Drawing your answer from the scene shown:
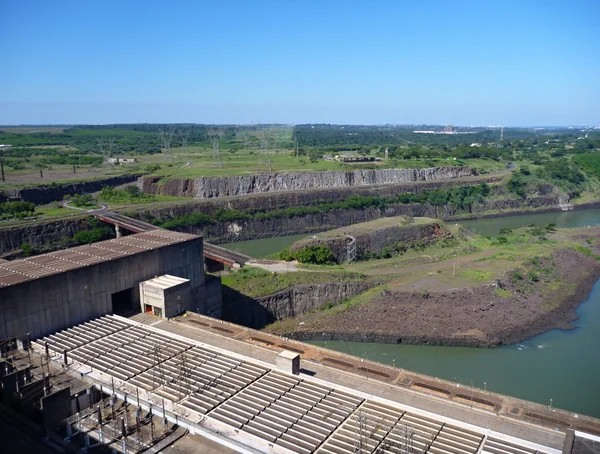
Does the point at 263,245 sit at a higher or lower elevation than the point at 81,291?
lower

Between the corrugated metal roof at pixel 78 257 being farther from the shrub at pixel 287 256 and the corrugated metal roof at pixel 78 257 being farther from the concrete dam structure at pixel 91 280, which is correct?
the shrub at pixel 287 256

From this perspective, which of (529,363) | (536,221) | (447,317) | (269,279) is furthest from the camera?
(536,221)

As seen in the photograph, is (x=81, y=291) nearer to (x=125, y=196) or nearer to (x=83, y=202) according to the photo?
(x=83, y=202)

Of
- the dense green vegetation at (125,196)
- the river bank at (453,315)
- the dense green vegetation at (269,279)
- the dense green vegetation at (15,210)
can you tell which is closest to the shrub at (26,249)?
the dense green vegetation at (15,210)

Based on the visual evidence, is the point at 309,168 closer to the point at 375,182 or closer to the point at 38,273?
the point at 375,182

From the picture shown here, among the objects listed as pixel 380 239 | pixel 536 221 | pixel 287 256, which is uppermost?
pixel 287 256

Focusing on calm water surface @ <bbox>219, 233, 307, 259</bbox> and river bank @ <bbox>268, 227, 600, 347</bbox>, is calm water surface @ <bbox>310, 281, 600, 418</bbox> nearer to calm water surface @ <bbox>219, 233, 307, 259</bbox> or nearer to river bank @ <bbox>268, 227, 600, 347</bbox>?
river bank @ <bbox>268, 227, 600, 347</bbox>

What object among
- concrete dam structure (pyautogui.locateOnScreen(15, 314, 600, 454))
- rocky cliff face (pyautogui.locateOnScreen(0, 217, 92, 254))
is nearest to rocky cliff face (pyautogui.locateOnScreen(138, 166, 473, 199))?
rocky cliff face (pyautogui.locateOnScreen(0, 217, 92, 254))

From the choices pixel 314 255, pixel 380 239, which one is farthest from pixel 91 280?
pixel 380 239
